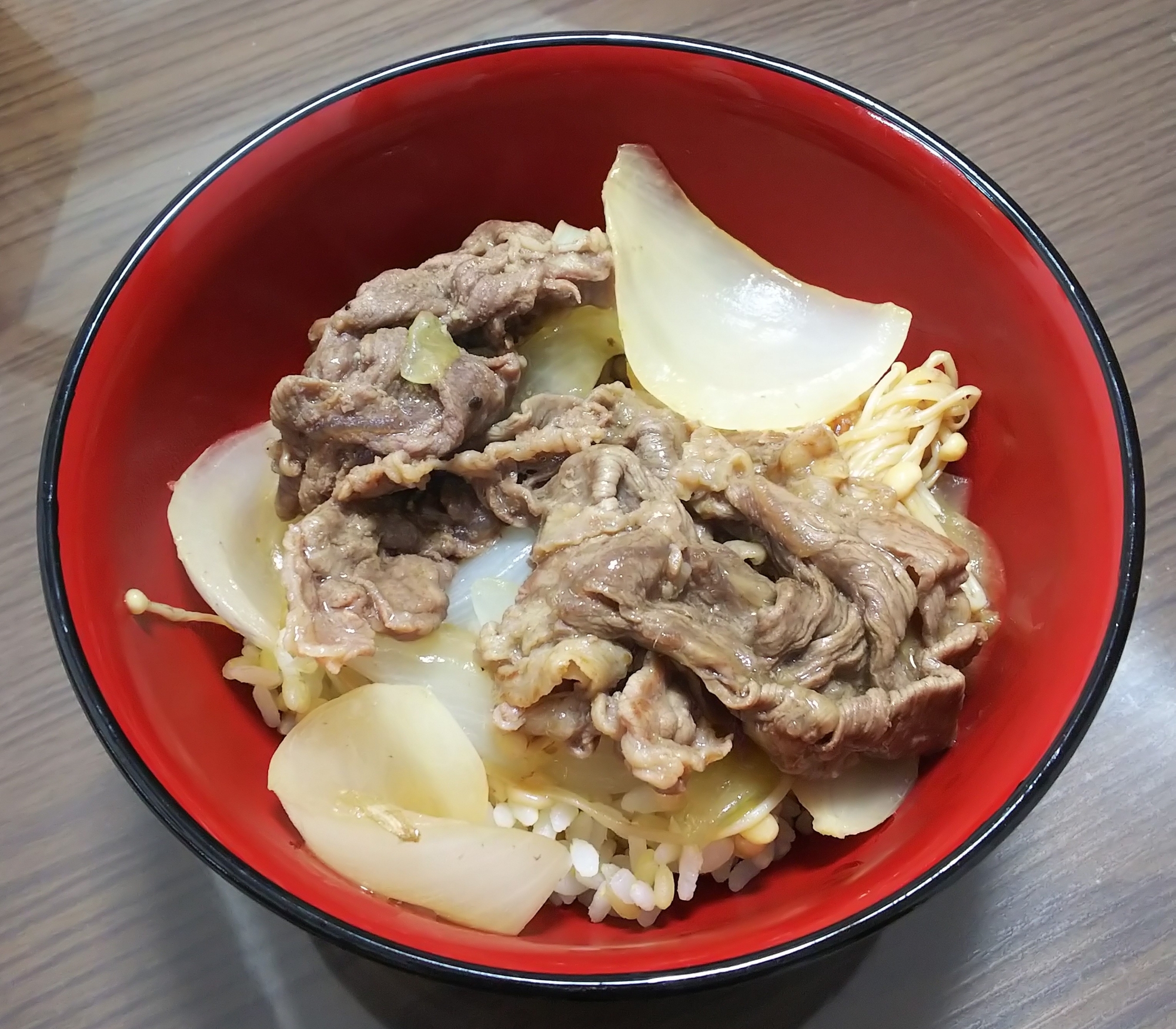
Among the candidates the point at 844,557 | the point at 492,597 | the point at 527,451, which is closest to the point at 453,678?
the point at 492,597

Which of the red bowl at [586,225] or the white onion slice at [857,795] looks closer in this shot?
the red bowl at [586,225]

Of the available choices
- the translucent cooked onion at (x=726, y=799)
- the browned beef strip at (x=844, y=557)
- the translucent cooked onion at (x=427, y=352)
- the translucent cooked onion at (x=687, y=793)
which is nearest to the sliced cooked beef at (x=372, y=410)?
the translucent cooked onion at (x=427, y=352)

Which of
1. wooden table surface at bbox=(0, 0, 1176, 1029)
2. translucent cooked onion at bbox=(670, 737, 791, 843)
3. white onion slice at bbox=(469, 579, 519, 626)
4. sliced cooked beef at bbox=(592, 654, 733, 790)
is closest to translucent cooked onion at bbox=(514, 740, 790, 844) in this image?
translucent cooked onion at bbox=(670, 737, 791, 843)

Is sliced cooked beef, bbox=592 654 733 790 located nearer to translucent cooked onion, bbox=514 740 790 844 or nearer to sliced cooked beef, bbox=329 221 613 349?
translucent cooked onion, bbox=514 740 790 844

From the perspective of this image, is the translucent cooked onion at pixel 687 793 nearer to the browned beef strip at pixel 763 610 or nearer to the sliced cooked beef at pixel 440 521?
the browned beef strip at pixel 763 610

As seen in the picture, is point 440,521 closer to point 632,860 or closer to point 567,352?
point 567,352

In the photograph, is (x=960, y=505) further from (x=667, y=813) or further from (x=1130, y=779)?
(x=667, y=813)
